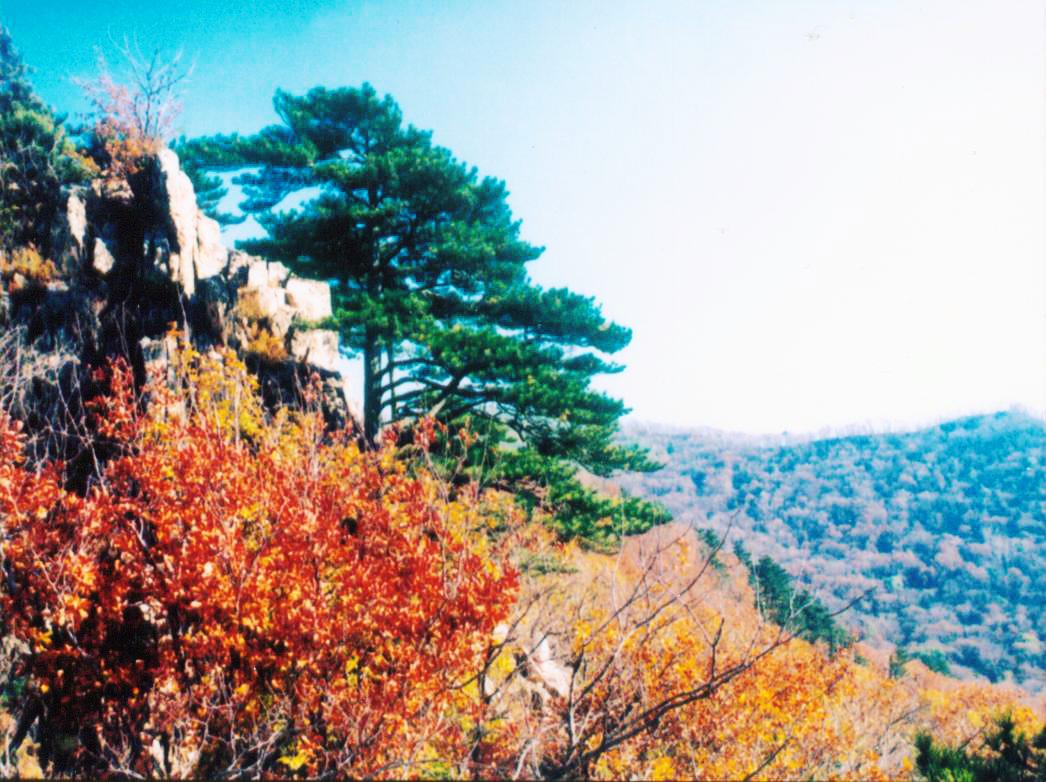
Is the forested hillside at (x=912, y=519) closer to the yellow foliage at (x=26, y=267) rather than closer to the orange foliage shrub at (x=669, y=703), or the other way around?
the orange foliage shrub at (x=669, y=703)

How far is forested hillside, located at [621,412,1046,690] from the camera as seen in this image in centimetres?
5662

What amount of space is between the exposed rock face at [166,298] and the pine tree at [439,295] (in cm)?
101

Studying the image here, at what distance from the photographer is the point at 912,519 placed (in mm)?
75688

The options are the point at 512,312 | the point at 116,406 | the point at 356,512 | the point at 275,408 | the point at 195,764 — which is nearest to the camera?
the point at 195,764

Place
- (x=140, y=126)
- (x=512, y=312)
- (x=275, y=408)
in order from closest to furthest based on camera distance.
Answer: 1. (x=275, y=408)
2. (x=512, y=312)
3. (x=140, y=126)

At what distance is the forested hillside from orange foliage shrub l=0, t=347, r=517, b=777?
45.4 m

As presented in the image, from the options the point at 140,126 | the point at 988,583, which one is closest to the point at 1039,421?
the point at 988,583

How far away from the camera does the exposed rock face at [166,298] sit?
10.9m

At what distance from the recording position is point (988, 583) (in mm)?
63812

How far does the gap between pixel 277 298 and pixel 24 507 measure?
642 centimetres

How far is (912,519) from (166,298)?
298 ft

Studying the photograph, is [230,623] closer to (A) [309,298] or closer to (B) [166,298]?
(A) [309,298]

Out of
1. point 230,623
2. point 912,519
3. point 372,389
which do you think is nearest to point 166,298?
point 372,389

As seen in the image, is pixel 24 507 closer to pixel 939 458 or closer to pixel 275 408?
pixel 275 408
